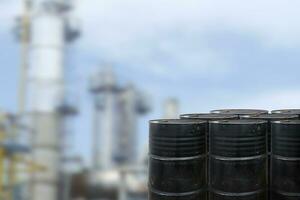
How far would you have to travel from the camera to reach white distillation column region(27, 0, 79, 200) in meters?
20.2

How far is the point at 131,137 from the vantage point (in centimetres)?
2262

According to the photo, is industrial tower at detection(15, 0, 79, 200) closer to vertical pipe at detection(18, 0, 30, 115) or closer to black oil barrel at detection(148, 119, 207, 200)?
vertical pipe at detection(18, 0, 30, 115)

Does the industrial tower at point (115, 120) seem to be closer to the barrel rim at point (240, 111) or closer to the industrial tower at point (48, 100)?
the industrial tower at point (48, 100)

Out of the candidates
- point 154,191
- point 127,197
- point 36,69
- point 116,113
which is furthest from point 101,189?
point 154,191

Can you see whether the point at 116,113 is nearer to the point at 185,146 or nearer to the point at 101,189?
the point at 101,189

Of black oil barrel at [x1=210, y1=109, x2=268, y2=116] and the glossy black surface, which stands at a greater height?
black oil barrel at [x1=210, y1=109, x2=268, y2=116]

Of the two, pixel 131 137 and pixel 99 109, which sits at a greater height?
pixel 99 109

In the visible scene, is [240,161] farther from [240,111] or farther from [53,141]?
[53,141]

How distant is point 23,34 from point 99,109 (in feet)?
17.5

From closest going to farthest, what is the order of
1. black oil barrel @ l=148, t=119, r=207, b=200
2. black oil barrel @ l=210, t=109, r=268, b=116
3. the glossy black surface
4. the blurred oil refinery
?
the glossy black surface < black oil barrel @ l=148, t=119, r=207, b=200 < black oil barrel @ l=210, t=109, r=268, b=116 < the blurred oil refinery

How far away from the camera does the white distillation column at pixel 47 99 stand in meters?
20.2

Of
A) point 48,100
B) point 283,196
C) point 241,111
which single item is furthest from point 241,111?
point 48,100

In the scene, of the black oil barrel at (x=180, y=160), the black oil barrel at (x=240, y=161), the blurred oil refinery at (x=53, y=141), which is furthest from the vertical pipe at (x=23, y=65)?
the black oil barrel at (x=240, y=161)

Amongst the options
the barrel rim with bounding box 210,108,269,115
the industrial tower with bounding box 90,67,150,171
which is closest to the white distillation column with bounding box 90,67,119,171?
the industrial tower with bounding box 90,67,150,171
